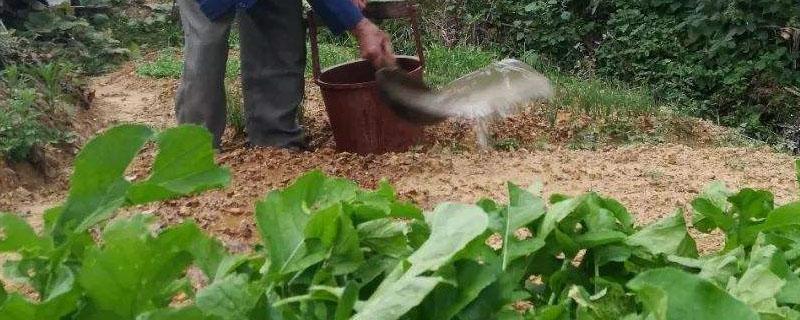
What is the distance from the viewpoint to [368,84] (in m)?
4.59

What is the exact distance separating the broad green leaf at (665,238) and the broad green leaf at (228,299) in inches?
13.2

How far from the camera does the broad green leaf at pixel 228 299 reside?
0.67m

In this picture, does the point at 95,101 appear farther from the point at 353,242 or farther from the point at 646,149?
the point at 353,242

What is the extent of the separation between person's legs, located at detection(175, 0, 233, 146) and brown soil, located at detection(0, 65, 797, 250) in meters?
0.21

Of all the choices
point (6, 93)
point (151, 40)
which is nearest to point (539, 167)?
point (6, 93)

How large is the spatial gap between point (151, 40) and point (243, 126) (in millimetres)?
4159

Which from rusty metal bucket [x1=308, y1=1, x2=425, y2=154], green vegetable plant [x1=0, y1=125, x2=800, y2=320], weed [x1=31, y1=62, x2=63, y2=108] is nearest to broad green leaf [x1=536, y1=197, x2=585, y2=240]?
green vegetable plant [x1=0, y1=125, x2=800, y2=320]

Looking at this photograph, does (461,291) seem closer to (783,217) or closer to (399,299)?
(399,299)

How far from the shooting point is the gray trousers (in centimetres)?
459

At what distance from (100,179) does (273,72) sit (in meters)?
4.24

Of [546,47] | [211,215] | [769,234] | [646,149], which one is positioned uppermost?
[769,234]

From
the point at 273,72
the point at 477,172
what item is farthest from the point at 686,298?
the point at 273,72

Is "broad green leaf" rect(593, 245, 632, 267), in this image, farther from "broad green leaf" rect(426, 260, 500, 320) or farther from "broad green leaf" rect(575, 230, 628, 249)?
"broad green leaf" rect(426, 260, 500, 320)

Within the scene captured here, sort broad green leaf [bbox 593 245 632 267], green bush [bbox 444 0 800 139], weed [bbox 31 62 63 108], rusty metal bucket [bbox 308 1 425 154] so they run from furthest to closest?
green bush [bbox 444 0 800 139]
weed [bbox 31 62 63 108]
rusty metal bucket [bbox 308 1 425 154]
broad green leaf [bbox 593 245 632 267]
